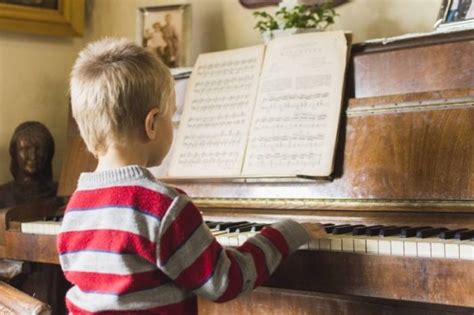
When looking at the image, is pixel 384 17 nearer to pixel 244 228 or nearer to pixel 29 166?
pixel 244 228

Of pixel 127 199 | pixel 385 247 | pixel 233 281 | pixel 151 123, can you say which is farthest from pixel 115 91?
pixel 385 247

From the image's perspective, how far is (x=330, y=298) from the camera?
2.00 meters

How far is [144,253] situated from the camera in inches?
50.6

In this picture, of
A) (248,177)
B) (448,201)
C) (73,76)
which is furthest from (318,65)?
(73,76)

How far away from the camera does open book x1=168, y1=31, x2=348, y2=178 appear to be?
2.02 m

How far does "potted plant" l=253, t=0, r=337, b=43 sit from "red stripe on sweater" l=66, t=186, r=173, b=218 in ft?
3.87

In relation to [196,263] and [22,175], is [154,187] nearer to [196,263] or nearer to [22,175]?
[196,263]

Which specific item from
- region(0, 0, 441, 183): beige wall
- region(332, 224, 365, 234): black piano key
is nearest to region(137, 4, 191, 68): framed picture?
region(0, 0, 441, 183): beige wall

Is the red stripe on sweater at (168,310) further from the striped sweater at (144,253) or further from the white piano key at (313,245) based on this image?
the white piano key at (313,245)

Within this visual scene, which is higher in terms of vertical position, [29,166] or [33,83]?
[33,83]

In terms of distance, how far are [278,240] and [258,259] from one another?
0.24ft

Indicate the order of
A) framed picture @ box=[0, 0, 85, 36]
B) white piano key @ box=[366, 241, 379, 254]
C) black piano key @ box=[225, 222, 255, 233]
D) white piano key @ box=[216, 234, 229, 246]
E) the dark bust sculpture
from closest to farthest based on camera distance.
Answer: white piano key @ box=[366, 241, 379, 254] → white piano key @ box=[216, 234, 229, 246] → black piano key @ box=[225, 222, 255, 233] → the dark bust sculpture → framed picture @ box=[0, 0, 85, 36]

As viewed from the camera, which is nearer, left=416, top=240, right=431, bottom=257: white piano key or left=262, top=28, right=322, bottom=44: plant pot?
left=416, top=240, right=431, bottom=257: white piano key

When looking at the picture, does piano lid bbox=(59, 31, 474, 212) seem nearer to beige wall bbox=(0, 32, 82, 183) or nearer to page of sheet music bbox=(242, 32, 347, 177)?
page of sheet music bbox=(242, 32, 347, 177)
